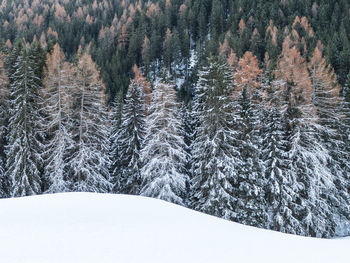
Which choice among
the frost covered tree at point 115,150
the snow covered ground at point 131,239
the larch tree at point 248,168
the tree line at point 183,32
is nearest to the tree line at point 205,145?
the larch tree at point 248,168

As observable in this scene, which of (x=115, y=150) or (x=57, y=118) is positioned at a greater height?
(x=57, y=118)

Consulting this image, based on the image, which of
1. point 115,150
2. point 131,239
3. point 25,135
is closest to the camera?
point 131,239

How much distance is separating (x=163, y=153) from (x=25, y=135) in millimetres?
10649

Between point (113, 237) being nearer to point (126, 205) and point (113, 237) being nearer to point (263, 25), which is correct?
point (126, 205)

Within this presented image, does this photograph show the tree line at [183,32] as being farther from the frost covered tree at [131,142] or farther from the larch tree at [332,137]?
the larch tree at [332,137]

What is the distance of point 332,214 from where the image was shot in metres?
20.5

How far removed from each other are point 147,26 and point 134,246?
9052 cm

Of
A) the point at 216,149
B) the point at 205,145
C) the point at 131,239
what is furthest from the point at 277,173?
the point at 131,239

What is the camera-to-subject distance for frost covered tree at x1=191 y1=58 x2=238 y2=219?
63.7 ft

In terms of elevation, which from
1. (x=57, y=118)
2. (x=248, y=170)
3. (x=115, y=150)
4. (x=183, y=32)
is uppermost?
(x=183, y=32)

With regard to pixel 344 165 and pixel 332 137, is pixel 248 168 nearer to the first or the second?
pixel 332 137

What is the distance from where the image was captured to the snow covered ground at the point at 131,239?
511 centimetres

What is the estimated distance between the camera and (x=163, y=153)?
2228 cm

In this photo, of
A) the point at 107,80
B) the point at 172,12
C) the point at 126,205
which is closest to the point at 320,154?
the point at 126,205
